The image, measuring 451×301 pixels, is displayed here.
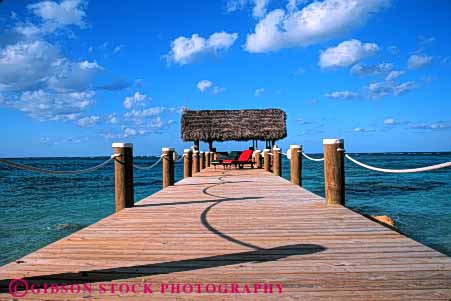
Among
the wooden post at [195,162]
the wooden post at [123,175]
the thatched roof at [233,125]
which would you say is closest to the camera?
the wooden post at [123,175]

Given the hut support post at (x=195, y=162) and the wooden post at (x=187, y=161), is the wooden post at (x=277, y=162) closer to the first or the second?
the wooden post at (x=187, y=161)

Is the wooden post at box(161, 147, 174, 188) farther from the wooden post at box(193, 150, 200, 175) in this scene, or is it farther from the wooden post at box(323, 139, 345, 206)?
the wooden post at box(193, 150, 200, 175)

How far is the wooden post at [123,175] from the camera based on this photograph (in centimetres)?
513

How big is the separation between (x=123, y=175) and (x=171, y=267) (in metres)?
2.87

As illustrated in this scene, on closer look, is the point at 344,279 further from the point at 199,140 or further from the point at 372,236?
the point at 199,140

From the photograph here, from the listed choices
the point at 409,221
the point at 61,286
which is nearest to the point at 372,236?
the point at 61,286

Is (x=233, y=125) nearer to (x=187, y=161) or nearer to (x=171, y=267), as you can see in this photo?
(x=187, y=161)

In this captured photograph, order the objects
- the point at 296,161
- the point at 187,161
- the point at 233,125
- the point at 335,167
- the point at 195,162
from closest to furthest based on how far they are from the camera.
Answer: the point at 335,167 → the point at 296,161 → the point at 187,161 → the point at 195,162 → the point at 233,125

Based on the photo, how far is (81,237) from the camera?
3.44 meters

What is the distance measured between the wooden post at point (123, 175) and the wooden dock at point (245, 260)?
0.87 meters

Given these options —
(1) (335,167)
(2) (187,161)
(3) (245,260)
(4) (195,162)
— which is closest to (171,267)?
(3) (245,260)

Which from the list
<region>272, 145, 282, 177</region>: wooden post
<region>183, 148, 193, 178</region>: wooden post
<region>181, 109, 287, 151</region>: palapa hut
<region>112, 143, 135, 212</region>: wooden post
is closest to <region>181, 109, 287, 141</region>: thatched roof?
<region>181, 109, 287, 151</region>: palapa hut

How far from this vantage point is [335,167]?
4922mm

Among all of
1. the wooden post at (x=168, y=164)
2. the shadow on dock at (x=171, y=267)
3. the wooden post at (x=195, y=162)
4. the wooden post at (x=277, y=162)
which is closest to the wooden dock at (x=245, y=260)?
the shadow on dock at (x=171, y=267)
